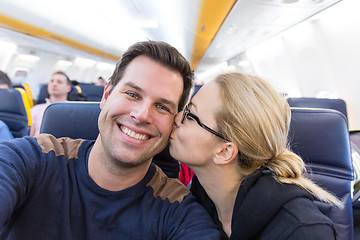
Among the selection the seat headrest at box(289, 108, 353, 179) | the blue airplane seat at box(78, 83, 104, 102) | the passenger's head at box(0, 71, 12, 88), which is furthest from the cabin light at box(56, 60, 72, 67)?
the seat headrest at box(289, 108, 353, 179)

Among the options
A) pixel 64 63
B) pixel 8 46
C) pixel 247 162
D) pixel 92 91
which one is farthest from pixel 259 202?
pixel 64 63

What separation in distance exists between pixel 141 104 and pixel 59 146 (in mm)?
554

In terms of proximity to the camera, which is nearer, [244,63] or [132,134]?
[132,134]

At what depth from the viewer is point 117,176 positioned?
1288 mm

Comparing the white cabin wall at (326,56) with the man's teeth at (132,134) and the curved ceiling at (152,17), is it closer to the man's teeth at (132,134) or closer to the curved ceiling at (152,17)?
the curved ceiling at (152,17)

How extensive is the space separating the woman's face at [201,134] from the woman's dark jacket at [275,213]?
323 millimetres

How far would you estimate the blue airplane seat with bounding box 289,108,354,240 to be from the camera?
4.86 feet

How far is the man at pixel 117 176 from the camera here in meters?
1.08

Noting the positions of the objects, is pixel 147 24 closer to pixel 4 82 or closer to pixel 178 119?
pixel 4 82

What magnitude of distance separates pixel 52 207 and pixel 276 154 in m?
1.22

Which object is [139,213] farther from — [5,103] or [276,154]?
[5,103]

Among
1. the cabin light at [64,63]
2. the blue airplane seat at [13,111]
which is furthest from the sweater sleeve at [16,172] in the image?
the cabin light at [64,63]

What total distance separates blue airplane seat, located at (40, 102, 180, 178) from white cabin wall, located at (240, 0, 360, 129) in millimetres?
3626

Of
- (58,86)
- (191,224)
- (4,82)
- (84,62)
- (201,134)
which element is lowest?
(84,62)
